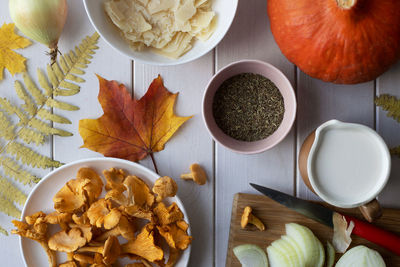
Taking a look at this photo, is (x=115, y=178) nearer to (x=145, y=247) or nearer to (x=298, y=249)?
(x=145, y=247)

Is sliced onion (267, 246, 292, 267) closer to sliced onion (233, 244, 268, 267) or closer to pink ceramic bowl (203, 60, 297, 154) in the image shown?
sliced onion (233, 244, 268, 267)

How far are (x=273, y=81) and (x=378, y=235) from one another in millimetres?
433

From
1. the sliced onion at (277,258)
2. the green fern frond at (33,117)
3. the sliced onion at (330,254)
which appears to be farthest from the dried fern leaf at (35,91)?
the sliced onion at (330,254)

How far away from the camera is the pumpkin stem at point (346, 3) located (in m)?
0.76

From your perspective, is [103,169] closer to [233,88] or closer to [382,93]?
[233,88]

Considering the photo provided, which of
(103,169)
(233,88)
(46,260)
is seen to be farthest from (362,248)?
(46,260)

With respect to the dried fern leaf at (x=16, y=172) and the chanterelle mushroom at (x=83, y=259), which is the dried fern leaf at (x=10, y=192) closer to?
the dried fern leaf at (x=16, y=172)

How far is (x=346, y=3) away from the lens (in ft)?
2.51

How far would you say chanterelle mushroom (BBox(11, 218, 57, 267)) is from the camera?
0.95 metres

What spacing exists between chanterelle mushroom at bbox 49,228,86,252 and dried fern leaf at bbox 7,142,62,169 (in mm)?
186

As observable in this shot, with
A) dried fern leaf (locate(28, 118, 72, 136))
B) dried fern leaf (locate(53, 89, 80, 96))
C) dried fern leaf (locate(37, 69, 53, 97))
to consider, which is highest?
dried fern leaf (locate(37, 69, 53, 97))

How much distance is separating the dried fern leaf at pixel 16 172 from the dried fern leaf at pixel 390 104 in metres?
0.88

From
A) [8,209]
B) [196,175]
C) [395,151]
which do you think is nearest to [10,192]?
[8,209]

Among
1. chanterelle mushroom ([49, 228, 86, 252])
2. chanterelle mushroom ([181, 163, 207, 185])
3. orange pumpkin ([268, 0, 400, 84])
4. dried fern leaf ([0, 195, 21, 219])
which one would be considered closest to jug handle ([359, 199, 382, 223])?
orange pumpkin ([268, 0, 400, 84])
